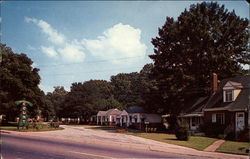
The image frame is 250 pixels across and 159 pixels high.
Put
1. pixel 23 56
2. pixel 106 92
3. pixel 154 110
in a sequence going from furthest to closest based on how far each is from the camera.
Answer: pixel 106 92 → pixel 154 110 → pixel 23 56

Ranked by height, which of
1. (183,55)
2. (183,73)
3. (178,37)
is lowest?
(183,73)

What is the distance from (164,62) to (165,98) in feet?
22.0

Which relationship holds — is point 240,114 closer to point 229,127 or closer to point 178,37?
point 229,127

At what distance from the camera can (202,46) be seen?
44.3 meters

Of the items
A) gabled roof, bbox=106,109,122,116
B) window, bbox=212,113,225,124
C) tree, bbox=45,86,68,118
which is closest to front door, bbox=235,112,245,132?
window, bbox=212,113,225,124

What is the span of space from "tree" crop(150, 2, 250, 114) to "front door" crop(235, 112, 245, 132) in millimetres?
12852

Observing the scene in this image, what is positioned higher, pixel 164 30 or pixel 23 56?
pixel 164 30

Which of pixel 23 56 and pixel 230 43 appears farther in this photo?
pixel 230 43

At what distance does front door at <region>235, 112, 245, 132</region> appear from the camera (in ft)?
98.7

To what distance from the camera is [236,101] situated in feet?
105

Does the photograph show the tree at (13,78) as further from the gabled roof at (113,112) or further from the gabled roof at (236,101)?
the gabled roof at (113,112)

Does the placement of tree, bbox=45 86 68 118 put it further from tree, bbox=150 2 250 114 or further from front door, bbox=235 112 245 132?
front door, bbox=235 112 245 132

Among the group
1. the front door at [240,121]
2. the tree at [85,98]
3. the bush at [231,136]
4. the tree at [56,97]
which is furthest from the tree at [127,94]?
the bush at [231,136]

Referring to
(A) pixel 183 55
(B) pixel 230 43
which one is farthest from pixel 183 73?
(B) pixel 230 43
